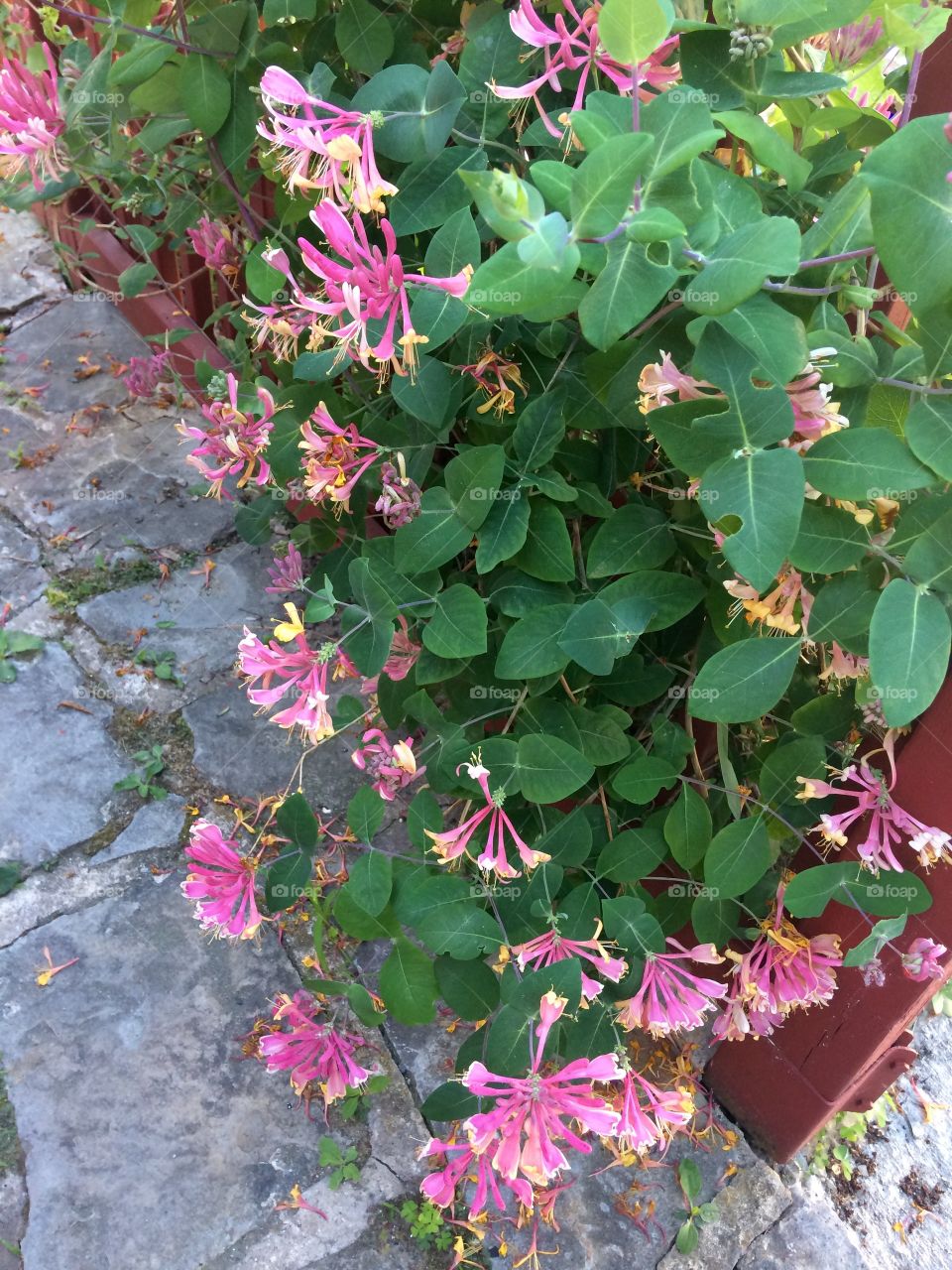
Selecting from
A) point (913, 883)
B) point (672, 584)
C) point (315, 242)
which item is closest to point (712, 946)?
point (913, 883)

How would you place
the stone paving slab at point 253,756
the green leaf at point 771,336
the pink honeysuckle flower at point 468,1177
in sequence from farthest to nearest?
the stone paving slab at point 253,756, the pink honeysuckle flower at point 468,1177, the green leaf at point 771,336

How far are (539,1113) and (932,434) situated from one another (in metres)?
0.78

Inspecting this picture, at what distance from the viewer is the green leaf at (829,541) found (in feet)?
3.14

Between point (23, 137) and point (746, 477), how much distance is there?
3.81ft

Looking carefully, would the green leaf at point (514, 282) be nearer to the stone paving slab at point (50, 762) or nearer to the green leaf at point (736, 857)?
the green leaf at point (736, 857)

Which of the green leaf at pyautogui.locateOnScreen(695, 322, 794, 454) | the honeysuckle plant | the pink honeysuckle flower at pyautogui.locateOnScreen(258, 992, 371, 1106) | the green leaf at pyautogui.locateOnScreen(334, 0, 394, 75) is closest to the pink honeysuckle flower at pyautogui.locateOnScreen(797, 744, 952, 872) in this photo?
the honeysuckle plant

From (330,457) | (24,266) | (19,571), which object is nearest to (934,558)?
(330,457)

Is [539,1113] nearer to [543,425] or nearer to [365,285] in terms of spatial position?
[543,425]

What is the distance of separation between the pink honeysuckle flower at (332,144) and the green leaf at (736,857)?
0.82m

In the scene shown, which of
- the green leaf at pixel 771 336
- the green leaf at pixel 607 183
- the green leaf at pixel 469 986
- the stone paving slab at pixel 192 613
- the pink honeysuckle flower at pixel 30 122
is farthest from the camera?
the stone paving slab at pixel 192 613

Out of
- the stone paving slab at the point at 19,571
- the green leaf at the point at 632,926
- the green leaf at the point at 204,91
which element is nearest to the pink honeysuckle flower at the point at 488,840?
the green leaf at the point at 632,926

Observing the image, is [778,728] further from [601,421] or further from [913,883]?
[601,421]

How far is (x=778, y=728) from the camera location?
134cm

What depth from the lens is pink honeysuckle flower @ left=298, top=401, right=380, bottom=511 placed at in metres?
1.24
